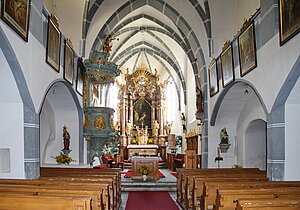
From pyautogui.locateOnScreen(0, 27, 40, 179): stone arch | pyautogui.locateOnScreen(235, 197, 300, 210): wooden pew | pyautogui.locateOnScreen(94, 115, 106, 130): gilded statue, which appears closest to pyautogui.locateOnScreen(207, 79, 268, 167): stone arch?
pyautogui.locateOnScreen(94, 115, 106, 130): gilded statue

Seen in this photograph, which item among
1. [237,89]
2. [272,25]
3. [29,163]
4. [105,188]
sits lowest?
[105,188]

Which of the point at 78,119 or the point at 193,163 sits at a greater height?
the point at 78,119

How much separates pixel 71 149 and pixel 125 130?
12274 millimetres

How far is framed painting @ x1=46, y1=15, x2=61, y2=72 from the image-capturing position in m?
7.16

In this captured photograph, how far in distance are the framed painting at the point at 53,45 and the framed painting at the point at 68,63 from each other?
0.81m

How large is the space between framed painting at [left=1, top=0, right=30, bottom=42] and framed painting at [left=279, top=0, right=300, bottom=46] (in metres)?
4.68

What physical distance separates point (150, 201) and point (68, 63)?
4710 millimetres

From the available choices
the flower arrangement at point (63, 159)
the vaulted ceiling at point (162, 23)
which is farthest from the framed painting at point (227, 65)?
the flower arrangement at point (63, 159)

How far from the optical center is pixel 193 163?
554 inches

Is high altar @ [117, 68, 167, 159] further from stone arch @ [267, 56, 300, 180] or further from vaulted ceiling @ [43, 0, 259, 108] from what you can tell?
stone arch @ [267, 56, 300, 180]

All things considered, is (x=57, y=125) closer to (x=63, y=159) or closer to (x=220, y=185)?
(x=63, y=159)

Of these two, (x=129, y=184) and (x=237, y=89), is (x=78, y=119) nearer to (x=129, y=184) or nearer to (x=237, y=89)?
(x=129, y=184)

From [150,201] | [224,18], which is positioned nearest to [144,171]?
[150,201]

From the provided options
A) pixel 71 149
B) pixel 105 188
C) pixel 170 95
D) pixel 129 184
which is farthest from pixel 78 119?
pixel 170 95
